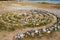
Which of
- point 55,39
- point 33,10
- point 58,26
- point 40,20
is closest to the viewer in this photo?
point 55,39

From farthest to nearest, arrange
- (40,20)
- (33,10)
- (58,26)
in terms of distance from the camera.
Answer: (33,10) → (40,20) → (58,26)

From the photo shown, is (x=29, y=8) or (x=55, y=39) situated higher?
(x=29, y=8)

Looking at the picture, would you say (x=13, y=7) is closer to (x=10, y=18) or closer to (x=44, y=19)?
(x=10, y=18)

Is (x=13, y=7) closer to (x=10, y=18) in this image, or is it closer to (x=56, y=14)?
(x=10, y=18)

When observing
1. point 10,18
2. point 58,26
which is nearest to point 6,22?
point 10,18

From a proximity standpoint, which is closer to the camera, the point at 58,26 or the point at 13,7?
the point at 58,26

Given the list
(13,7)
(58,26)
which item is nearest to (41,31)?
(58,26)
